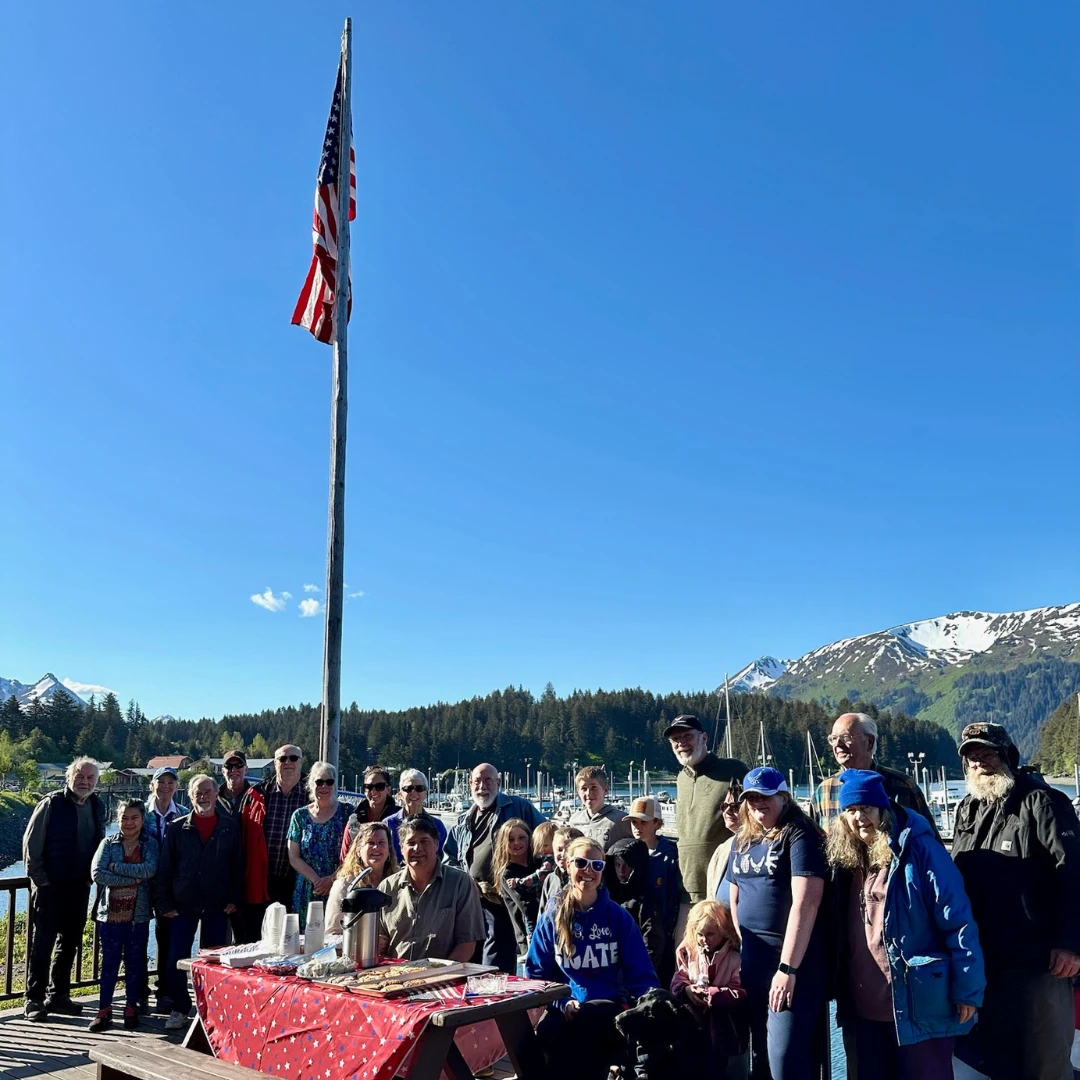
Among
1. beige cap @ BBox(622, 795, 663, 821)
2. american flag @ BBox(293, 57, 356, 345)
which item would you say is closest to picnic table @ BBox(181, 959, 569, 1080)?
beige cap @ BBox(622, 795, 663, 821)

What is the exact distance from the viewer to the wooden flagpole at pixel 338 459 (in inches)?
289

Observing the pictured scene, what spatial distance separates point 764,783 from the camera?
13.1 ft

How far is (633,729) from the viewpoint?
414 ft

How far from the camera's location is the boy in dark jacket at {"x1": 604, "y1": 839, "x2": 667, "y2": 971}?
4.93 m

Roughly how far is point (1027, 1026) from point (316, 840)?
4380 mm

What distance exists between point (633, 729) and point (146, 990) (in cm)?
12319

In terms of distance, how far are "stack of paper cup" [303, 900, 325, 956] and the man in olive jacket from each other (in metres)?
2.87

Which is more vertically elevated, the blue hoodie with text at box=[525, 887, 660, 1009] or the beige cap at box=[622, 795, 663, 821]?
the beige cap at box=[622, 795, 663, 821]

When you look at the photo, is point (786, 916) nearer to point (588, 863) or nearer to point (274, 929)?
point (588, 863)

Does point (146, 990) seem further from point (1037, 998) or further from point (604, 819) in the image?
point (1037, 998)

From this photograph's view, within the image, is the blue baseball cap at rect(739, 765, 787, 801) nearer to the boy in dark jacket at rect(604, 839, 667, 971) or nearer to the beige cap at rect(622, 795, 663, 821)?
the boy in dark jacket at rect(604, 839, 667, 971)

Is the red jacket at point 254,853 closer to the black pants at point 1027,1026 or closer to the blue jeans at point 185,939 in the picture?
the blue jeans at point 185,939

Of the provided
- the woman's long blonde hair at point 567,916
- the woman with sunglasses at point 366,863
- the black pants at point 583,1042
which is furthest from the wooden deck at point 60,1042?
the woman with sunglasses at point 366,863

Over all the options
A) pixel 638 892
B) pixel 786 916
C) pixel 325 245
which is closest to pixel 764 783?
pixel 786 916
